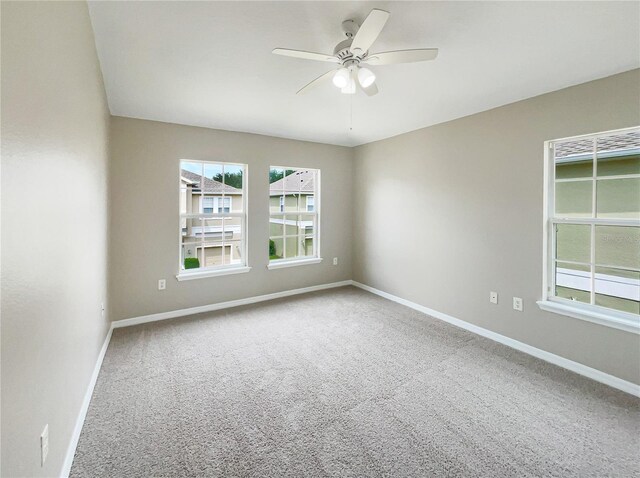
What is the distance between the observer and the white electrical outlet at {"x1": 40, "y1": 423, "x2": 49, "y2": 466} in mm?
1176

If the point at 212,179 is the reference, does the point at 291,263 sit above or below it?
below

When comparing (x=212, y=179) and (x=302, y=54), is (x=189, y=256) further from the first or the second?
(x=302, y=54)

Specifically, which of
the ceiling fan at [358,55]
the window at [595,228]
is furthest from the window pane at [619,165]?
the ceiling fan at [358,55]

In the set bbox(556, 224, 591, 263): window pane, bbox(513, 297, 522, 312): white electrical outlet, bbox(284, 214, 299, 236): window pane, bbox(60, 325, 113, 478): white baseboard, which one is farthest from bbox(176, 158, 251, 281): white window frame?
bbox(556, 224, 591, 263): window pane

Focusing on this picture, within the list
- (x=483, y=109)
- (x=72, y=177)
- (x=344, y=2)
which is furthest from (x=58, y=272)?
(x=483, y=109)

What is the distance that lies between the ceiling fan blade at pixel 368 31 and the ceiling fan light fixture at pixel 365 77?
0.11m

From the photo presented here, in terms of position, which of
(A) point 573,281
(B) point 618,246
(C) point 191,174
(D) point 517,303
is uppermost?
(C) point 191,174

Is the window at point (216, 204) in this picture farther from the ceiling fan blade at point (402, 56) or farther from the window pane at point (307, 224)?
the ceiling fan blade at point (402, 56)

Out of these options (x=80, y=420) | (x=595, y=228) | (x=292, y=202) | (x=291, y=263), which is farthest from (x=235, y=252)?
(x=595, y=228)

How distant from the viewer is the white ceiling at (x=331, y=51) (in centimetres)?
183

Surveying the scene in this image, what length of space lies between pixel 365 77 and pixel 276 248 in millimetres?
3045

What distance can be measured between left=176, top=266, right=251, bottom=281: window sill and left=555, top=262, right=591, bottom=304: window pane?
358cm

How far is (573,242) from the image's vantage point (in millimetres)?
2721

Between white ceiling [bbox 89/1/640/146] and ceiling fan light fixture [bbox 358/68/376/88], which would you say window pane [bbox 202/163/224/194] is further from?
ceiling fan light fixture [bbox 358/68/376/88]
